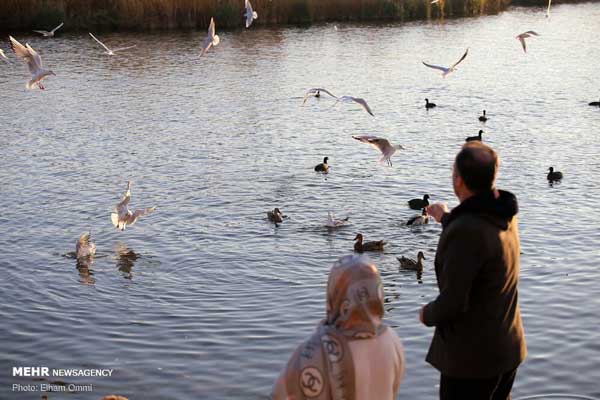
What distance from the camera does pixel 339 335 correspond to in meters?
3.20

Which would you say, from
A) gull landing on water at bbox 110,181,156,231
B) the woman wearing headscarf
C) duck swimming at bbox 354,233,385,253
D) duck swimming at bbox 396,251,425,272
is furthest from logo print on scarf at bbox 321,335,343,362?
gull landing on water at bbox 110,181,156,231

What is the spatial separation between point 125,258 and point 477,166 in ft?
26.9

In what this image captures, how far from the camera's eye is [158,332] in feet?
28.8

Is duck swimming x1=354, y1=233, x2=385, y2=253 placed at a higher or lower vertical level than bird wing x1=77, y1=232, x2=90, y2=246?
lower

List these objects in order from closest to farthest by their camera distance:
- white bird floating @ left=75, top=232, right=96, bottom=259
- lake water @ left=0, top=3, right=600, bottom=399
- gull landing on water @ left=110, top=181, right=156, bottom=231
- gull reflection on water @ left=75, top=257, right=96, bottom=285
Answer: lake water @ left=0, top=3, right=600, bottom=399, gull reflection on water @ left=75, top=257, right=96, bottom=285, white bird floating @ left=75, top=232, right=96, bottom=259, gull landing on water @ left=110, top=181, right=156, bottom=231

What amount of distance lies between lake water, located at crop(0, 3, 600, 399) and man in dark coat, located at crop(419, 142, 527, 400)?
3.09 m

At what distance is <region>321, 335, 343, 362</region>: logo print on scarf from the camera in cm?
317

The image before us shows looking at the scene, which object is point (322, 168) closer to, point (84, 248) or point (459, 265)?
point (84, 248)

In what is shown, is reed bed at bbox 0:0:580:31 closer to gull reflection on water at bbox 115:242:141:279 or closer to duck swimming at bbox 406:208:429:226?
duck swimming at bbox 406:208:429:226

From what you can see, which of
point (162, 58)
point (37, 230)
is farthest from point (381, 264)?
point (162, 58)

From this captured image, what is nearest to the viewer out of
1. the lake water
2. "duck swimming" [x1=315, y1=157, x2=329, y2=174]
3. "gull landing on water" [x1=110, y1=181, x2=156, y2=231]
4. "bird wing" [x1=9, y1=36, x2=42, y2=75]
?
the lake water

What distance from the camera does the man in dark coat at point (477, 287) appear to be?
388 cm

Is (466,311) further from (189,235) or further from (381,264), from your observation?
(189,235)

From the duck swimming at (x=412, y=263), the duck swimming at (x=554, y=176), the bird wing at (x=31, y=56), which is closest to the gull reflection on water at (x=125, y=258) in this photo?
the duck swimming at (x=412, y=263)
